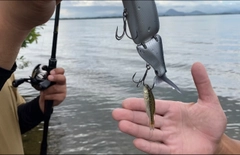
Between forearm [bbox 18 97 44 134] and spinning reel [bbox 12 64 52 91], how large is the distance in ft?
0.73

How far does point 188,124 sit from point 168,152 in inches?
8.9

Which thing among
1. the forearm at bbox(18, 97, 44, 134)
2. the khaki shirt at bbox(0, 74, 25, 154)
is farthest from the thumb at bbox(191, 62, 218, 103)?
the forearm at bbox(18, 97, 44, 134)

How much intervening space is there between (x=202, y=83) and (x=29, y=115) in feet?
6.86

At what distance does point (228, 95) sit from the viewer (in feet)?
16.5

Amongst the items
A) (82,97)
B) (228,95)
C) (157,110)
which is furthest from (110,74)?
(157,110)

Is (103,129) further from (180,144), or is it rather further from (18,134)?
(180,144)

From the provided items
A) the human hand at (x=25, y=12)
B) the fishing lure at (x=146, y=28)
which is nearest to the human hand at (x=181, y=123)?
the fishing lure at (x=146, y=28)

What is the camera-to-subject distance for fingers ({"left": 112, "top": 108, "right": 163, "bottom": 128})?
1915 mm

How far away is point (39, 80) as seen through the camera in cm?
345

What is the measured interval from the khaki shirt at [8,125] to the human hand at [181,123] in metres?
1.55

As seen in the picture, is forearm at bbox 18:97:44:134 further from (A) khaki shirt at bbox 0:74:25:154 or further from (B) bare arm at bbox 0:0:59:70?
(B) bare arm at bbox 0:0:59:70

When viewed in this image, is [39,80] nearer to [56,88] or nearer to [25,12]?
[56,88]

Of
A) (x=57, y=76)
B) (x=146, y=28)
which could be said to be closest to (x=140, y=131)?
(x=146, y=28)

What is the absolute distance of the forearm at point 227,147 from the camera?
7.23ft
